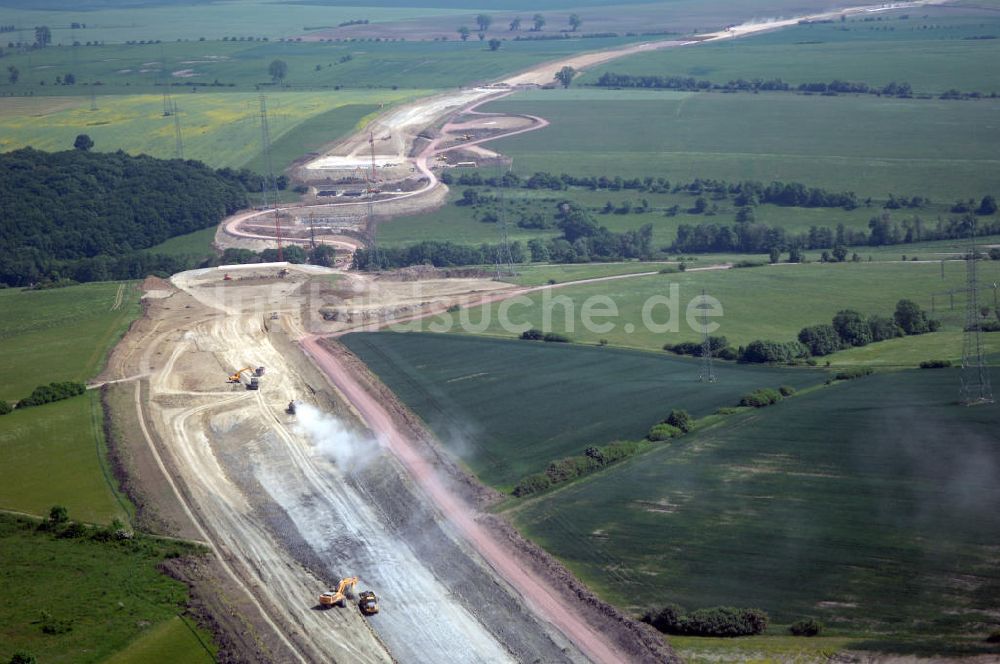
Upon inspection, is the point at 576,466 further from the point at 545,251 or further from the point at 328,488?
the point at 545,251

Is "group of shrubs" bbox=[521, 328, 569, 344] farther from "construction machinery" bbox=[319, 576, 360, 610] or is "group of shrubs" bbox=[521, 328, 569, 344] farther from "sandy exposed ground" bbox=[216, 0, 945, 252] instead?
"sandy exposed ground" bbox=[216, 0, 945, 252]

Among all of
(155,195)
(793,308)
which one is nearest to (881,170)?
(793,308)

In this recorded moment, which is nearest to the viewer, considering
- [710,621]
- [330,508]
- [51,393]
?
[710,621]

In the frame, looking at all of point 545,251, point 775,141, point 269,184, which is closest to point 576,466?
point 545,251

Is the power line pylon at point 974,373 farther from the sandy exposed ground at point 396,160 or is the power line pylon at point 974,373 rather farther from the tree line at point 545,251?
the sandy exposed ground at point 396,160

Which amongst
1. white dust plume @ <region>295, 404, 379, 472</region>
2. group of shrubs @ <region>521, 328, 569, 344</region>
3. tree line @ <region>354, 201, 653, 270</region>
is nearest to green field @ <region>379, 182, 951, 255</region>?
tree line @ <region>354, 201, 653, 270</region>

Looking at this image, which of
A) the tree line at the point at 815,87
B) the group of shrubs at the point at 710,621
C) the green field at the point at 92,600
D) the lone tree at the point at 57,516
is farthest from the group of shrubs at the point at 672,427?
the tree line at the point at 815,87
